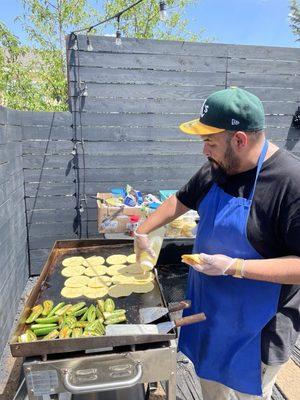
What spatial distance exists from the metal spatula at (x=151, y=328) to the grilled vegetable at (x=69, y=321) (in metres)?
0.23

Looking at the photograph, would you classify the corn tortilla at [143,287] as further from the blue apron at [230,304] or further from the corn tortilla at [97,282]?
the blue apron at [230,304]

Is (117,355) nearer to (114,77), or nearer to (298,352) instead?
(298,352)

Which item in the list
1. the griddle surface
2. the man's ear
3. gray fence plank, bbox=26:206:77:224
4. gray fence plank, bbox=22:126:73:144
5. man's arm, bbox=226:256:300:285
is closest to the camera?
man's arm, bbox=226:256:300:285

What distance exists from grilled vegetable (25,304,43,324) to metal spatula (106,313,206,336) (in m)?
0.48

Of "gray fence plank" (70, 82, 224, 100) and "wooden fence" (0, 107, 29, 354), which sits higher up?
"gray fence plank" (70, 82, 224, 100)

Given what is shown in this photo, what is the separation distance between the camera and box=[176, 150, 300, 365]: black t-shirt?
1.50m

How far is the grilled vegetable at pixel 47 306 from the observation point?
197 centimetres

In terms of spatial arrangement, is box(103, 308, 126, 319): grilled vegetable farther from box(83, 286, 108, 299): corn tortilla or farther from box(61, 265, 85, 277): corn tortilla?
box(61, 265, 85, 277): corn tortilla

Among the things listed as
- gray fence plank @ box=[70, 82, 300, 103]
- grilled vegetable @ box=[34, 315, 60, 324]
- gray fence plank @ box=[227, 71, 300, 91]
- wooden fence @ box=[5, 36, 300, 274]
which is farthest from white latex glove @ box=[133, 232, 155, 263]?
gray fence plank @ box=[227, 71, 300, 91]

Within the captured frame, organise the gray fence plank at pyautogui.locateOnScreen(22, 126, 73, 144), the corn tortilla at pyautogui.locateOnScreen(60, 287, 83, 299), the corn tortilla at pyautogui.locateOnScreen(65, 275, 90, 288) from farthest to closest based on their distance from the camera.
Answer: the gray fence plank at pyautogui.locateOnScreen(22, 126, 73, 144), the corn tortilla at pyautogui.locateOnScreen(65, 275, 90, 288), the corn tortilla at pyautogui.locateOnScreen(60, 287, 83, 299)

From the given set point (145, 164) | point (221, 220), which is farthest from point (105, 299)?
point (145, 164)

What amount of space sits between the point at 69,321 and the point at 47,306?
26 cm

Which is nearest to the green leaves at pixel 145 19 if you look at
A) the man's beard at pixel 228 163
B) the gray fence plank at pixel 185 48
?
the gray fence plank at pixel 185 48

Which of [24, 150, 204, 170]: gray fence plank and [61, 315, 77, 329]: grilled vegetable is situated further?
[24, 150, 204, 170]: gray fence plank
